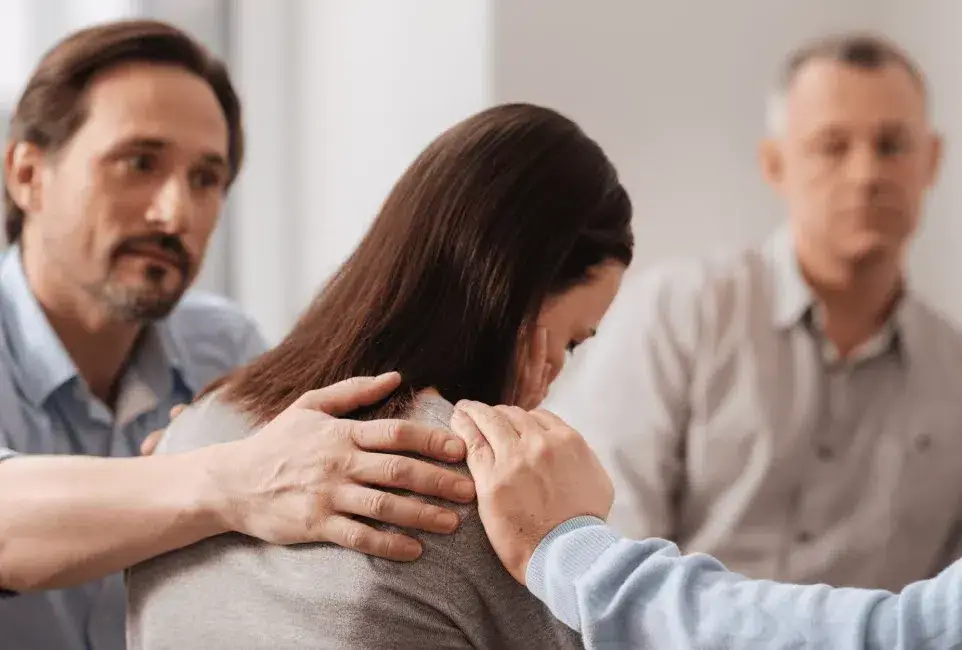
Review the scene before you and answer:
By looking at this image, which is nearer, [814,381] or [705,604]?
[705,604]

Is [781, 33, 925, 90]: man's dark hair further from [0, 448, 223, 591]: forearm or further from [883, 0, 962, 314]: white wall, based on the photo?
[0, 448, 223, 591]: forearm

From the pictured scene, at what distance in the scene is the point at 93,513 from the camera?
3.39ft

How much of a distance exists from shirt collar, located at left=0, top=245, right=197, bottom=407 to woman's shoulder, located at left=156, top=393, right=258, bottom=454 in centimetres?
40

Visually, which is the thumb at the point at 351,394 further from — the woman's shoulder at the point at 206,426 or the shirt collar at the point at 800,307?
the shirt collar at the point at 800,307

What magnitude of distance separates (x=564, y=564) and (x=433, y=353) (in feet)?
0.69

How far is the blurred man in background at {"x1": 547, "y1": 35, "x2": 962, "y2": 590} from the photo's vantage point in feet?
6.09

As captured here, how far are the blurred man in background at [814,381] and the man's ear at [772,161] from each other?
0.12ft

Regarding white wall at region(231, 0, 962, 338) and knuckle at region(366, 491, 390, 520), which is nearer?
knuckle at region(366, 491, 390, 520)

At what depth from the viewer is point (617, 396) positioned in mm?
1930

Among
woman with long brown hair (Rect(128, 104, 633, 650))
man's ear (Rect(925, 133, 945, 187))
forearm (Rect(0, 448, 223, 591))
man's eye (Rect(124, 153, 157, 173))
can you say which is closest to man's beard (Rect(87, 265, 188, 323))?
man's eye (Rect(124, 153, 157, 173))

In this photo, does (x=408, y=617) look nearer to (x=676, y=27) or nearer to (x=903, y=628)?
(x=903, y=628)

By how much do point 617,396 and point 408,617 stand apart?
1.14 meters

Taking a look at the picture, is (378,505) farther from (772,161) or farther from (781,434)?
(772,161)

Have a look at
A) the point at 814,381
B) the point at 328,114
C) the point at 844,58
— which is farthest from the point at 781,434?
the point at 328,114
